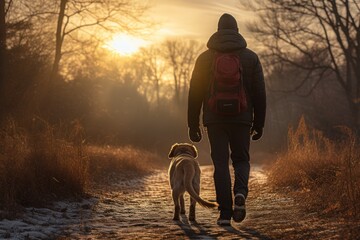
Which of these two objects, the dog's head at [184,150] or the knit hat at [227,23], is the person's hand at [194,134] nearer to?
the knit hat at [227,23]

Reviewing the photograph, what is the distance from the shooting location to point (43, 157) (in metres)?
8.41

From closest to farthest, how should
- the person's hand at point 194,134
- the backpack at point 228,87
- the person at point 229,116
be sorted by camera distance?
the backpack at point 228,87
the person at point 229,116
the person's hand at point 194,134

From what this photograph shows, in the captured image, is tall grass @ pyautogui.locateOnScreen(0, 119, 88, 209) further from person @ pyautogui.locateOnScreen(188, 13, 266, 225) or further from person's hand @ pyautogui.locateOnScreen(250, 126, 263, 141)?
person's hand @ pyautogui.locateOnScreen(250, 126, 263, 141)

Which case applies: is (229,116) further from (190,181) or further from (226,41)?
(190,181)

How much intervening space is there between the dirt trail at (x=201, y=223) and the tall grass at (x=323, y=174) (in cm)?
27

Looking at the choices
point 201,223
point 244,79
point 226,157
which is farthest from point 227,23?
point 201,223

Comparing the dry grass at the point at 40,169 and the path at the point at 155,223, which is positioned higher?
the dry grass at the point at 40,169

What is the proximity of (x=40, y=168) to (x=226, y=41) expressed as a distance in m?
3.96

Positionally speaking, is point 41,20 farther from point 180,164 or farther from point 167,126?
point 167,126

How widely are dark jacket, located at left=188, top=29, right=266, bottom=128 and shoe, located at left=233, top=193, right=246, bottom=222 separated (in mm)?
778

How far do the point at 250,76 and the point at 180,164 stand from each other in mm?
1606

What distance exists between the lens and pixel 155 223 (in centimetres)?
623

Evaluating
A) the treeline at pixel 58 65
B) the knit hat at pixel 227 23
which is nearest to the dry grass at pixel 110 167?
the treeline at pixel 58 65

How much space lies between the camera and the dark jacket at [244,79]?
556 centimetres
